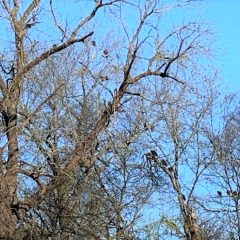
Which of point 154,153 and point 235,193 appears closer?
point 154,153

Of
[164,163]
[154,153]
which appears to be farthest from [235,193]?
[154,153]

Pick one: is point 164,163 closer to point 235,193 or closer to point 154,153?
point 154,153

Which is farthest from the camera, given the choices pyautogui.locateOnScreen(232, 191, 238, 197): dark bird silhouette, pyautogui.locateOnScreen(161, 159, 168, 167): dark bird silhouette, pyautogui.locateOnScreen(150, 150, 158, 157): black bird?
pyautogui.locateOnScreen(232, 191, 238, 197): dark bird silhouette

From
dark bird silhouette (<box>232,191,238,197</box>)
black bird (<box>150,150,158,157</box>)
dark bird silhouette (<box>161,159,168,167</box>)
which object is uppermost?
dark bird silhouette (<box>232,191,238,197</box>)

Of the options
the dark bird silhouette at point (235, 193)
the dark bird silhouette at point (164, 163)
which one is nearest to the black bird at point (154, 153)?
the dark bird silhouette at point (164, 163)

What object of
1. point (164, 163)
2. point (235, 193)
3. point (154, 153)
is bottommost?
point (154, 153)

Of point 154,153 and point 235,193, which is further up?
point 235,193

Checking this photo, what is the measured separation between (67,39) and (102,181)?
4050mm

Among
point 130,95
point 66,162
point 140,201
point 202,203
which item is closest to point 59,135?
point 66,162

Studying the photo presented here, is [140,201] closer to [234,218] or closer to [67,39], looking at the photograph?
[67,39]

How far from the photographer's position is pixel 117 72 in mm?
15500

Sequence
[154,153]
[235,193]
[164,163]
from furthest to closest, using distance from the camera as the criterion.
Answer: [235,193]
[164,163]
[154,153]

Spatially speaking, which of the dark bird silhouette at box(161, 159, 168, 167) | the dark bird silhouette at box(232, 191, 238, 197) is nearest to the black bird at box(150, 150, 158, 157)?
the dark bird silhouette at box(161, 159, 168, 167)

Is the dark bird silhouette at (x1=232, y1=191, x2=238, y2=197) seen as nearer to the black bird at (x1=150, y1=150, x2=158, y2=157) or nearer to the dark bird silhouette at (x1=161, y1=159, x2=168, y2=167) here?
the dark bird silhouette at (x1=161, y1=159, x2=168, y2=167)
